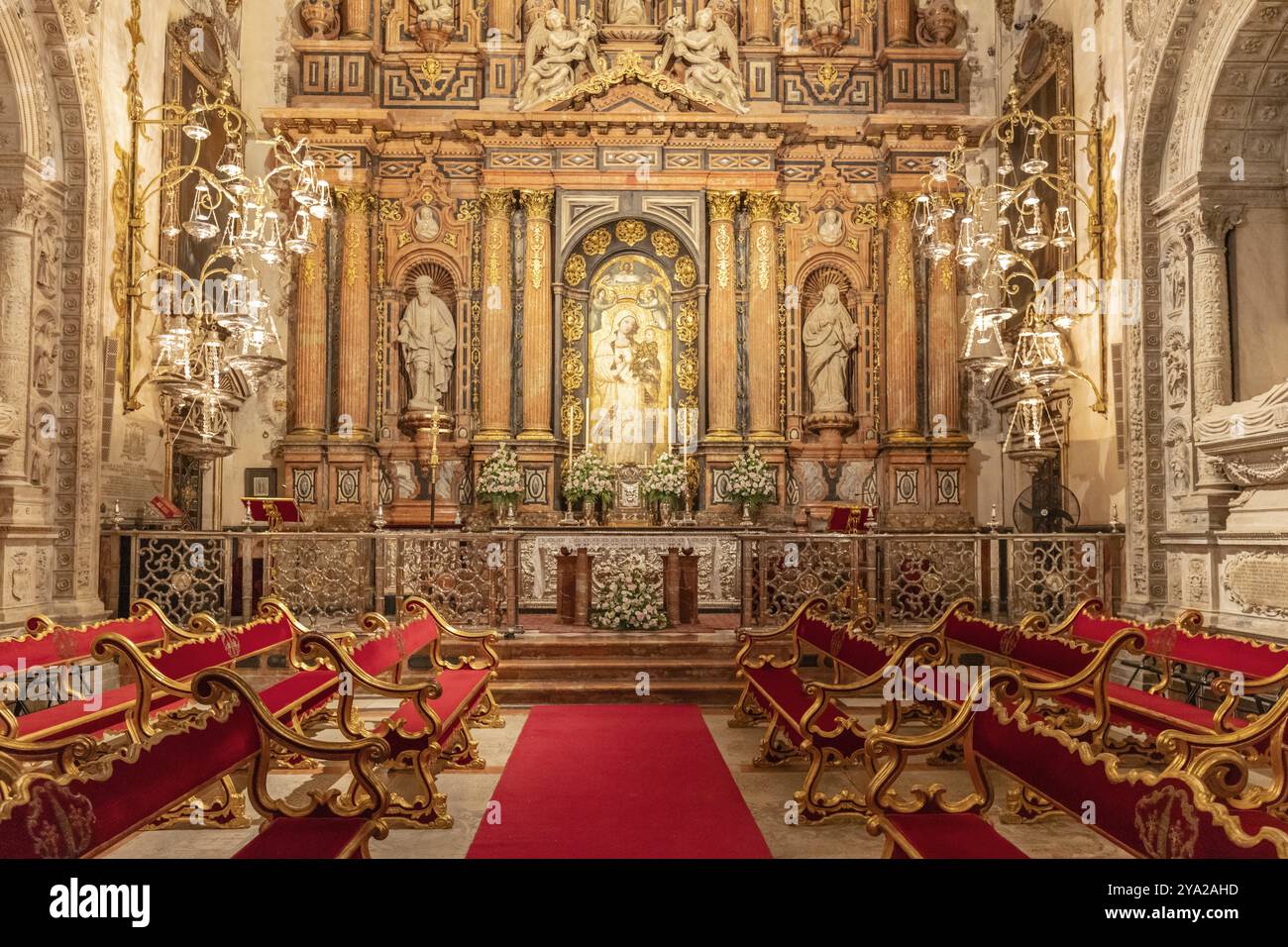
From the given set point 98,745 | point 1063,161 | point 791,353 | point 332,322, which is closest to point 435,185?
point 332,322

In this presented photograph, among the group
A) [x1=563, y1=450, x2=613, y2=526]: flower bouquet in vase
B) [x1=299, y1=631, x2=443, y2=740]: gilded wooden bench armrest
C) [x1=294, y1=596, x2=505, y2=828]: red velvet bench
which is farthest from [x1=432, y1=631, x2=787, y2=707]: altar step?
[x1=563, y1=450, x2=613, y2=526]: flower bouquet in vase

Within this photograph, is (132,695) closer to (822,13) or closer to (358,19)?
(358,19)

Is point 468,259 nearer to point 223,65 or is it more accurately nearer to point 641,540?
point 223,65

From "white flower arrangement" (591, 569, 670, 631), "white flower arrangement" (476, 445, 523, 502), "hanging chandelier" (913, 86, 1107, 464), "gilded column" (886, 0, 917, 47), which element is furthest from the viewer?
"gilded column" (886, 0, 917, 47)

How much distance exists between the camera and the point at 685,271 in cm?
1565

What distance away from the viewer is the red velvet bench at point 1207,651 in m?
5.02

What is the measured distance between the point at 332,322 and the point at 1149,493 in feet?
38.6

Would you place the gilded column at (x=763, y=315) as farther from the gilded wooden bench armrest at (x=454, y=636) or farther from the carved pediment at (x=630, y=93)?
the gilded wooden bench armrest at (x=454, y=636)

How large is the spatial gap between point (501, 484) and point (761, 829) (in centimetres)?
825

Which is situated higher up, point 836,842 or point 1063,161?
point 1063,161

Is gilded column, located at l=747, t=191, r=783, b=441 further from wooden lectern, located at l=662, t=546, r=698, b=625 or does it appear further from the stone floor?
the stone floor

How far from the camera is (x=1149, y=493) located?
9.71 m

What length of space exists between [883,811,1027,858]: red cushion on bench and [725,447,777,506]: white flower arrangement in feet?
31.5

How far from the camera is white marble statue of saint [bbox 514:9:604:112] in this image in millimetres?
15000
